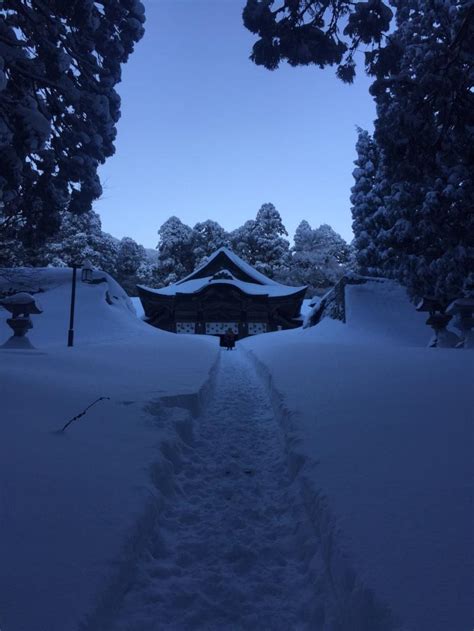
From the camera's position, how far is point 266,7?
15.4 feet

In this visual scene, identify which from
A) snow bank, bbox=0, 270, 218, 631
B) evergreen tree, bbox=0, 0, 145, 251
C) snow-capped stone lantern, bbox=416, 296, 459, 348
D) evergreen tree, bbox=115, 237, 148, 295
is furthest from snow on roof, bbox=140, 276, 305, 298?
snow bank, bbox=0, 270, 218, 631

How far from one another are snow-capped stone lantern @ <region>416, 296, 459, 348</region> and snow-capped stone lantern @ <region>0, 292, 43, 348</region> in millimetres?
12170

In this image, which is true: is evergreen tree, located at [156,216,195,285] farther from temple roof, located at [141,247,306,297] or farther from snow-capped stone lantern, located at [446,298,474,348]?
snow-capped stone lantern, located at [446,298,474,348]


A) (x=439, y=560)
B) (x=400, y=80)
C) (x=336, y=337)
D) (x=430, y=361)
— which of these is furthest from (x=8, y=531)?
(x=336, y=337)

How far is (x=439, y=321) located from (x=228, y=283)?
1735cm

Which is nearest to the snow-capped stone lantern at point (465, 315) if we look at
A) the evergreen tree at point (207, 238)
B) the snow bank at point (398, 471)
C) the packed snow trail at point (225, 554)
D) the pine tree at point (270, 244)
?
the snow bank at point (398, 471)

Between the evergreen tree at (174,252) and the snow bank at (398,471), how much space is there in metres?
39.1

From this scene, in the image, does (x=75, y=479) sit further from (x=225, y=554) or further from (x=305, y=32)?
(x=305, y=32)

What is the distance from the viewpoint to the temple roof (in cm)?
2880

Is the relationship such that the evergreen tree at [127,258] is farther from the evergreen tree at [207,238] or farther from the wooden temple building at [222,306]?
the wooden temple building at [222,306]

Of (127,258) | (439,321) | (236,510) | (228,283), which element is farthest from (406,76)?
(127,258)

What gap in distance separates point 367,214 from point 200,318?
1389 cm

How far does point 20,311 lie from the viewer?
1105cm

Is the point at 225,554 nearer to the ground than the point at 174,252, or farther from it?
nearer to the ground
